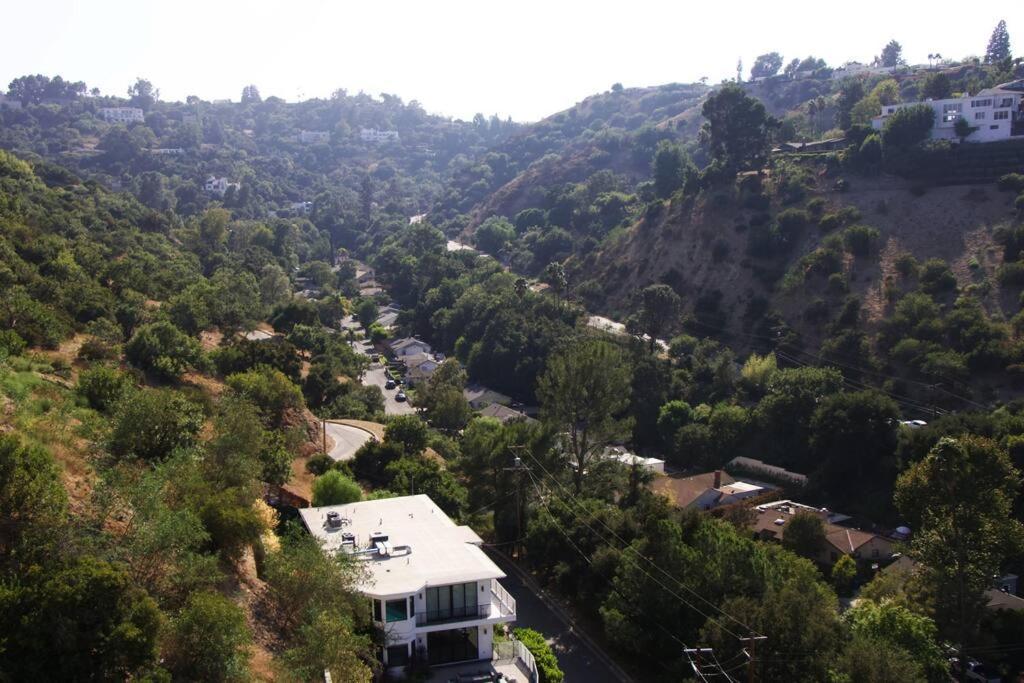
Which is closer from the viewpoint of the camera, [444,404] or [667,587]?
[667,587]

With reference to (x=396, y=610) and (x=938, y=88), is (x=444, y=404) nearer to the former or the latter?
(x=396, y=610)

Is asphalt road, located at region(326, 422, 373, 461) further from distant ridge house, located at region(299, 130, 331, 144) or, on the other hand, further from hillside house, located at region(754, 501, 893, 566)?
distant ridge house, located at region(299, 130, 331, 144)

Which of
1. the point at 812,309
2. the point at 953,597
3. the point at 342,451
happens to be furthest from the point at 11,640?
the point at 812,309

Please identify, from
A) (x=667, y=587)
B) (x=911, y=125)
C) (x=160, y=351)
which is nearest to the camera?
(x=667, y=587)

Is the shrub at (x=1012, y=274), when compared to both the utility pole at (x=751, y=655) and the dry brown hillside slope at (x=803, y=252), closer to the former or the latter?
the dry brown hillside slope at (x=803, y=252)

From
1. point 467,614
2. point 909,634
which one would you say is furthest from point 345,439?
point 909,634
